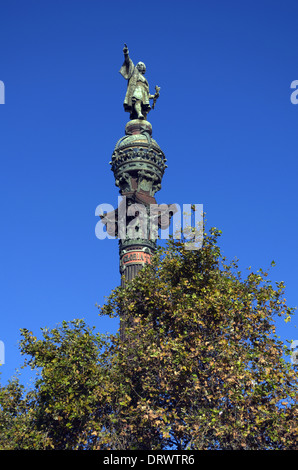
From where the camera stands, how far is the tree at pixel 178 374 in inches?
941

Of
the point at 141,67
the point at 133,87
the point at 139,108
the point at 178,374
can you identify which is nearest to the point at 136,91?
the point at 133,87

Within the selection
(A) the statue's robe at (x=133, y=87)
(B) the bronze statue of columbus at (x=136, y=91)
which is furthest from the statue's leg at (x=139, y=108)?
(A) the statue's robe at (x=133, y=87)

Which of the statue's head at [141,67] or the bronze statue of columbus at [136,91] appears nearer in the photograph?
the bronze statue of columbus at [136,91]

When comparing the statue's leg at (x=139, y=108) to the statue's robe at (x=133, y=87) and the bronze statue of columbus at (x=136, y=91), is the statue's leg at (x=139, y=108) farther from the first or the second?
the statue's robe at (x=133, y=87)

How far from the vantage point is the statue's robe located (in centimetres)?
5338

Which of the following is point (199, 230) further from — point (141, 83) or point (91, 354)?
point (141, 83)

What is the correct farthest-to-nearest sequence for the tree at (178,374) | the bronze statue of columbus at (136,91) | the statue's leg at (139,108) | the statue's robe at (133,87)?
the statue's robe at (133,87) < the bronze statue of columbus at (136,91) < the statue's leg at (139,108) < the tree at (178,374)

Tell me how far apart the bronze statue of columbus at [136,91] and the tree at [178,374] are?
87.8ft

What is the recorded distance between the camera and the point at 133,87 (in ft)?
177

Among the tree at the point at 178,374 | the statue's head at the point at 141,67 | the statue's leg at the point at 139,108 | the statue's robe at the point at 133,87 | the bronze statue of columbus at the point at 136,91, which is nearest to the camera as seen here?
the tree at the point at 178,374

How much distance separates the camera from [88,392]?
1017 inches

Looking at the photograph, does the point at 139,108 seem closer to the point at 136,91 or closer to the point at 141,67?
the point at 136,91

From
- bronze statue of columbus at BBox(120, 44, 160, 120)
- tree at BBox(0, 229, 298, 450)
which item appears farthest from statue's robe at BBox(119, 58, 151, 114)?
tree at BBox(0, 229, 298, 450)
